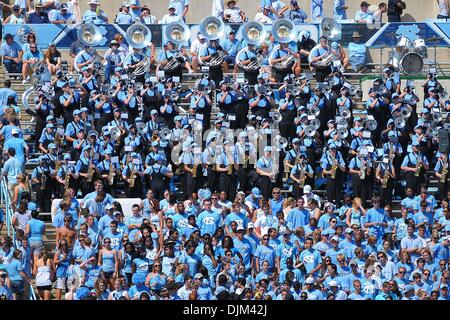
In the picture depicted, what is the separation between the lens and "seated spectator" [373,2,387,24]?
3800 centimetres

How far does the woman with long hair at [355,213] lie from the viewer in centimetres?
2998

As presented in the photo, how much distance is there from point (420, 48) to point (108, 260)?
1036 cm

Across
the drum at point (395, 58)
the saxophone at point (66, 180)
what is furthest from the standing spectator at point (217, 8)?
the saxophone at point (66, 180)

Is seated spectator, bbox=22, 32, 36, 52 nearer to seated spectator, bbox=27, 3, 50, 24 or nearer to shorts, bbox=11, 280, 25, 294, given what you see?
seated spectator, bbox=27, 3, 50, 24

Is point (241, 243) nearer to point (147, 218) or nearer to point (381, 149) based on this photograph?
point (147, 218)

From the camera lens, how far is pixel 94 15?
36719 millimetres

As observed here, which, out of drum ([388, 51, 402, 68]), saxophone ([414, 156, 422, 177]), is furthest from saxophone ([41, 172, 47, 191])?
drum ([388, 51, 402, 68])

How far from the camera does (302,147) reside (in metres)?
31.8

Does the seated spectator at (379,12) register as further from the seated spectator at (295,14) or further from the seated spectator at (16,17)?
the seated spectator at (16,17)

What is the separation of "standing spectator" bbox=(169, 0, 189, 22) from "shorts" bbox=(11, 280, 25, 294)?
10993 mm

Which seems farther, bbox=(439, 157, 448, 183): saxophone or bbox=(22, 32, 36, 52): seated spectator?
bbox=(22, 32, 36, 52): seated spectator
